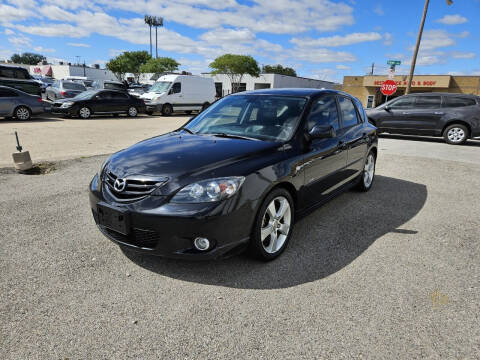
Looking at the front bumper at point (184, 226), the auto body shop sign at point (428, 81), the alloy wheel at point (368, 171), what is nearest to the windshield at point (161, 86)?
the alloy wheel at point (368, 171)

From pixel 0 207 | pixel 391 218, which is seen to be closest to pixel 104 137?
pixel 0 207

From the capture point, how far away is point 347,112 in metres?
4.89

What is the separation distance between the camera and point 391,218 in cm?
457

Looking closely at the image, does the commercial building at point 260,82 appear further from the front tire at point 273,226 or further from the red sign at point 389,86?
the front tire at point 273,226

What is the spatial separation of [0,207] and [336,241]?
14.3 feet

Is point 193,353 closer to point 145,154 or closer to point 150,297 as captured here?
point 150,297

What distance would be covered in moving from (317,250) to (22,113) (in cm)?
1547

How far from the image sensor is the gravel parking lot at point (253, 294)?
7.36 feet

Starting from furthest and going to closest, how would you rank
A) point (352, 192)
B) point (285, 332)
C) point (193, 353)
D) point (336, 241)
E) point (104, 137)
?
point (104, 137), point (352, 192), point (336, 241), point (285, 332), point (193, 353)

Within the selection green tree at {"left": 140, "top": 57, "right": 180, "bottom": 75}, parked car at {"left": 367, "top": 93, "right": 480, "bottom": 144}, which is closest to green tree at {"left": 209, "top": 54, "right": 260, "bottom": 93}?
green tree at {"left": 140, "top": 57, "right": 180, "bottom": 75}

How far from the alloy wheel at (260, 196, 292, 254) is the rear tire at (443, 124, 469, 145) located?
1107cm

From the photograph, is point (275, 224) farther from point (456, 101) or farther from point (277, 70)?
point (277, 70)

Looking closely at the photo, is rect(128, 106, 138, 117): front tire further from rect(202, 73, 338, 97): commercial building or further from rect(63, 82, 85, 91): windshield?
rect(202, 73, 338, 97): commercial building

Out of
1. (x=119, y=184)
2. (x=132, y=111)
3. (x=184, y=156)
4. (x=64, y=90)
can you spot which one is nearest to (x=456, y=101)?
(x=184, y=156)
